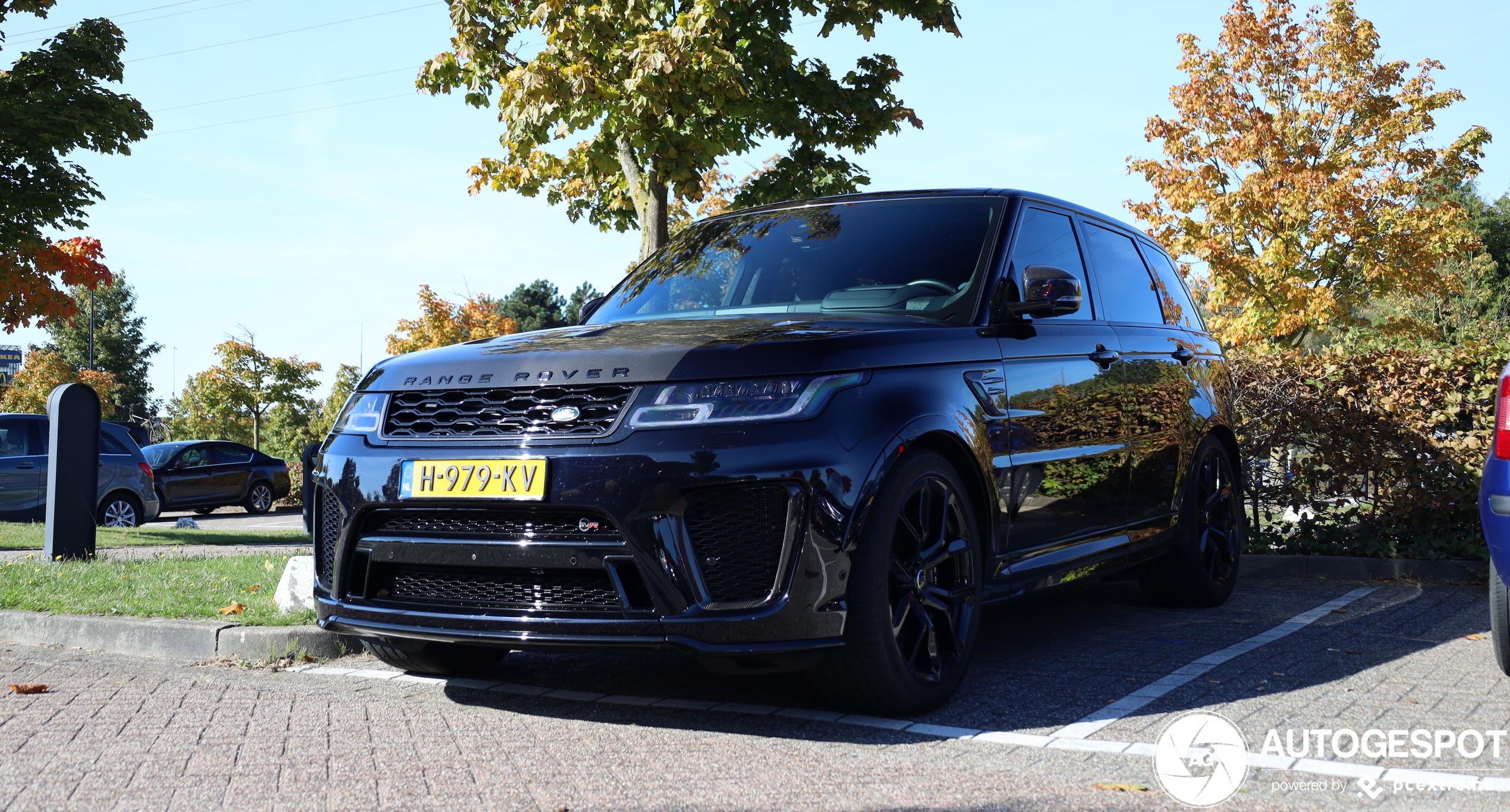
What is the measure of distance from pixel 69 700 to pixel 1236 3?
24.1 metres

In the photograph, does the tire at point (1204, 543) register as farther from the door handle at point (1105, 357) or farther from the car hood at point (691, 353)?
the car hood at point (691, 353)

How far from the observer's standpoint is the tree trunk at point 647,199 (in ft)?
36.8

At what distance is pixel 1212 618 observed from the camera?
20.5 ft

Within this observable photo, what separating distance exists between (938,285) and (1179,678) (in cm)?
172

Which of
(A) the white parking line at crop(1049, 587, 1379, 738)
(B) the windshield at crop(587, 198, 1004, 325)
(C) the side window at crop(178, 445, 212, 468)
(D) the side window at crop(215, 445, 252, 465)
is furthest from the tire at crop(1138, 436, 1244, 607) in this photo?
(D) the side window at crop(215, 445, 252, 465)

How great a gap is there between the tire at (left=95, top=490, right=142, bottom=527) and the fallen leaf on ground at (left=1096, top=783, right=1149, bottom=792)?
1572cm

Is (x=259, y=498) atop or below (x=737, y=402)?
below

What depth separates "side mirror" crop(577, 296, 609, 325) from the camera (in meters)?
5.36

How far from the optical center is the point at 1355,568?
25.6 ft

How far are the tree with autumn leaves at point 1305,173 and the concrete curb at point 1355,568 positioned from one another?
1585 cm

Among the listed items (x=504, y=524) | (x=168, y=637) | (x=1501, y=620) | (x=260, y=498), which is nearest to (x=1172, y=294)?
(x=1501, y=620)

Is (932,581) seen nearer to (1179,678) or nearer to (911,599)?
(911,599)

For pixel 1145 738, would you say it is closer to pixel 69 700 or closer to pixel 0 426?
pixel 69 700

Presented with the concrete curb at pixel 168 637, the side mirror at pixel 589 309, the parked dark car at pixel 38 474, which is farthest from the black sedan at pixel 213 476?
the side mirror at pixel 589 309
